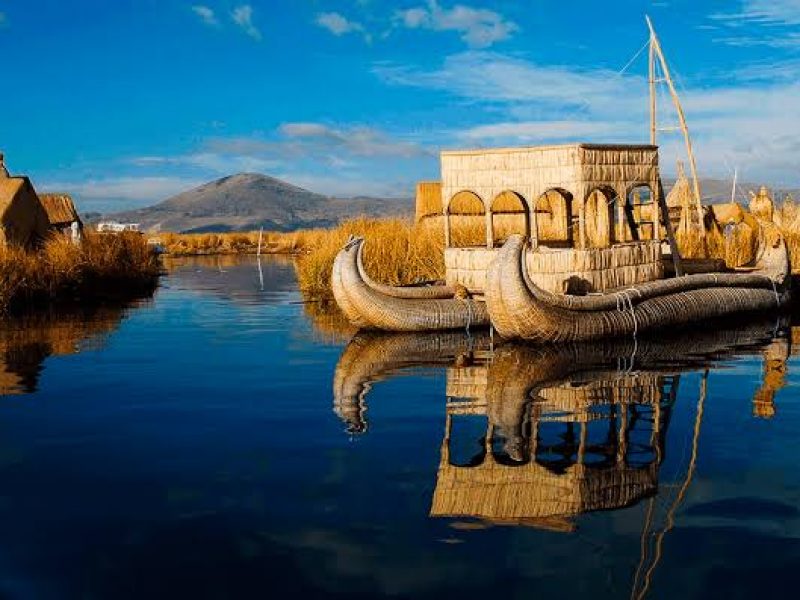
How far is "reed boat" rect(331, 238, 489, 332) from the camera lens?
1348 cm

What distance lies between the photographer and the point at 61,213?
27031 mm

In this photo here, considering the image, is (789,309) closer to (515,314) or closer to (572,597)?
(515,314)

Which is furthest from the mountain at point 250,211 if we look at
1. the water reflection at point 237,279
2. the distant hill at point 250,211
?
the water reflection at point 237,279

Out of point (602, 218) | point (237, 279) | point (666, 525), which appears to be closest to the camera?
point (666, 525)

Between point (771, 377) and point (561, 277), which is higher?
point (561, 277)

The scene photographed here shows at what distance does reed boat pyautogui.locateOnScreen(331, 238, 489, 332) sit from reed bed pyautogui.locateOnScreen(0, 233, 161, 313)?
6.81 metres

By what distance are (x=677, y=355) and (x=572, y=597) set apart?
7.50 metres

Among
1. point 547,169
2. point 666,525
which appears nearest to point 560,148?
point 547,169

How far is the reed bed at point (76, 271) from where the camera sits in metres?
17.4

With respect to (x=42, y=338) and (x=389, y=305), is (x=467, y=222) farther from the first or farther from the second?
(x=42, y=338)

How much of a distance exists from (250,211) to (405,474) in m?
178

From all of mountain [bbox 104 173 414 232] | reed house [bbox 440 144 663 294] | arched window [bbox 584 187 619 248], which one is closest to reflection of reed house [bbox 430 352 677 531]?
reed house [bbox 440 144 663 294]

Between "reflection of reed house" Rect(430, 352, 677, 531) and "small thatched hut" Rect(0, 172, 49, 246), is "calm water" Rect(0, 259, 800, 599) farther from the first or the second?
"small thatched hut" Rect(0, 172, 49, 246)

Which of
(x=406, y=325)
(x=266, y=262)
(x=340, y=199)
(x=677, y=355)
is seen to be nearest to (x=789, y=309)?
(x=677, y=355)
